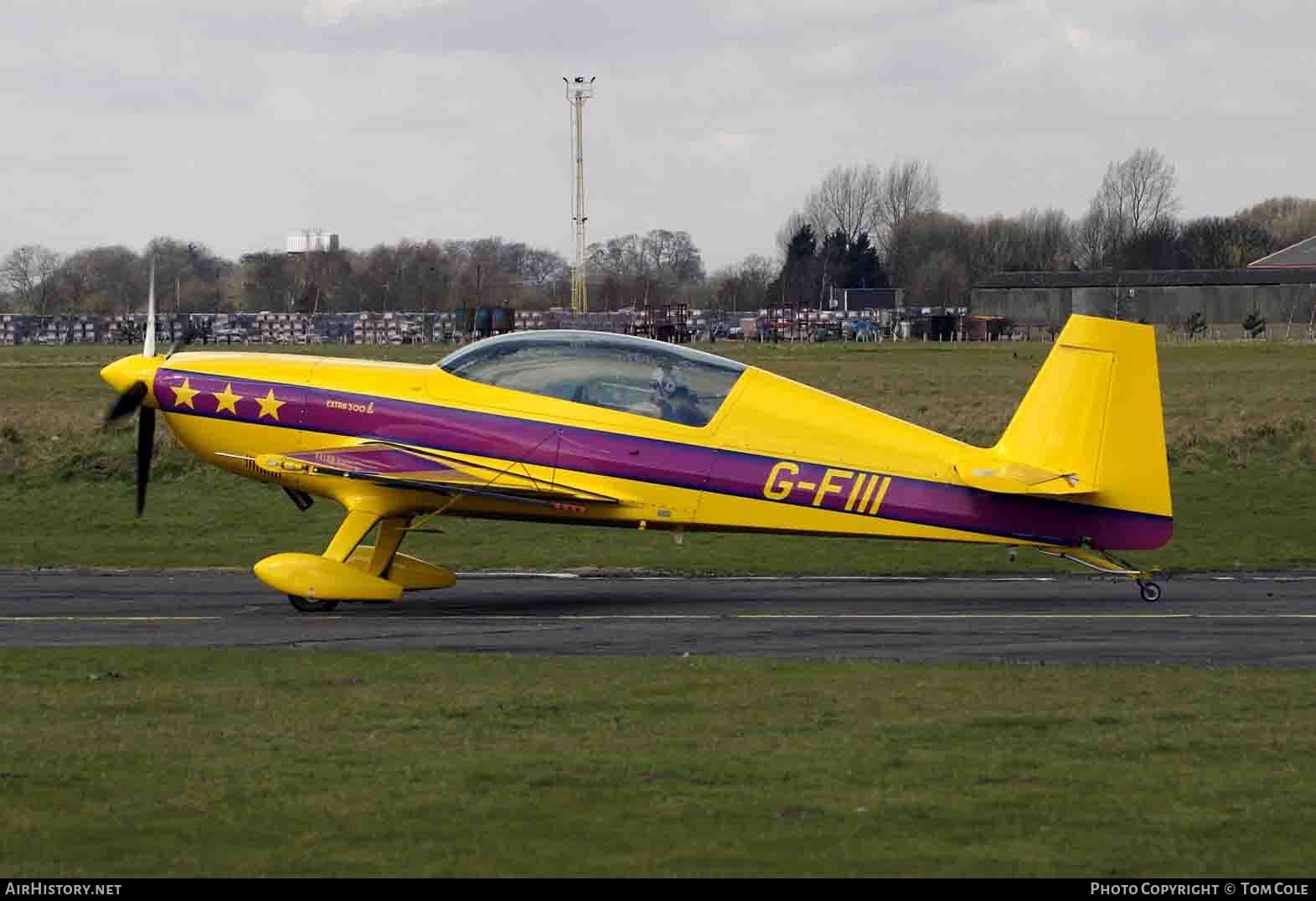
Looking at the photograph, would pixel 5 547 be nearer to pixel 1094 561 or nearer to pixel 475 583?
pixel 475 583

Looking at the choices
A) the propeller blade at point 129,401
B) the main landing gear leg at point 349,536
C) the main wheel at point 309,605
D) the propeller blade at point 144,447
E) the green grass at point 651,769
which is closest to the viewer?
the green grass at point 651,769

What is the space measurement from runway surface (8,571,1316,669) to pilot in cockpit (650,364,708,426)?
5.98ft

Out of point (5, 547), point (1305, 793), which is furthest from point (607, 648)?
point (5, 547)

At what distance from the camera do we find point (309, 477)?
15.8 m

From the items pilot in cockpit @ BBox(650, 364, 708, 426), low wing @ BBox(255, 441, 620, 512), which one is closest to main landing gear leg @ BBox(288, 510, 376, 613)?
low wing @ BBox(255, 441, 620, 512)

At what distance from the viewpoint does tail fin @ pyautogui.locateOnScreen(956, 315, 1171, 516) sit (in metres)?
15.1

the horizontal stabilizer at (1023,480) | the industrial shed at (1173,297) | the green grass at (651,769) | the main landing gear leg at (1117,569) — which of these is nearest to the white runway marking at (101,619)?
the green grass at (651,769)

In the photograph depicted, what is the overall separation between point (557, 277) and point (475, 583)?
123m

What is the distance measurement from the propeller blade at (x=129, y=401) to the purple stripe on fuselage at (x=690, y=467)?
183 centimetres

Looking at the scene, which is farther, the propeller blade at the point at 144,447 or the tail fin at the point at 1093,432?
the propeller blade at the point at 144,447

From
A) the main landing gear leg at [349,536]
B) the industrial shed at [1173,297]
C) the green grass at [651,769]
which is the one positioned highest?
the industrial shed at [1173,297]

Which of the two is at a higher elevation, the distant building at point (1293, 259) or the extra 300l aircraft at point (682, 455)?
the distant building at point (1293, 259)

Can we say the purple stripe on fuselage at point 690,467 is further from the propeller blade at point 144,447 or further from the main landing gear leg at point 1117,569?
the propeller blade at point 144,447

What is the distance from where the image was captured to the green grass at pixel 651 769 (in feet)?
21.9
